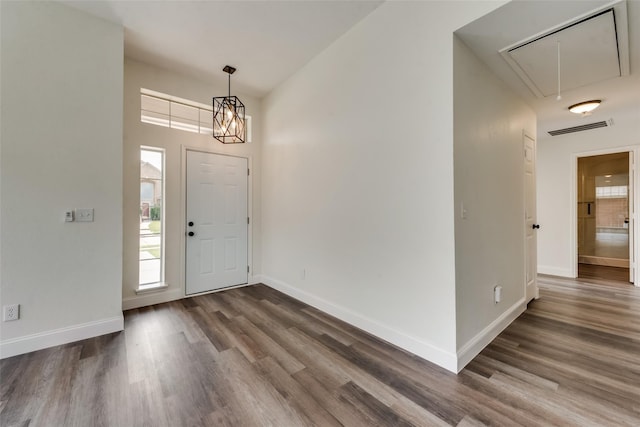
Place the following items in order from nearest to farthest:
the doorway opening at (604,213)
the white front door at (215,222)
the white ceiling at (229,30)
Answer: the white ceiling at (229,30) < the white front door at (215,222) < the doorway opening at (604,213)

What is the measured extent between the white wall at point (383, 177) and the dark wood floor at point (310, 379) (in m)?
0.37

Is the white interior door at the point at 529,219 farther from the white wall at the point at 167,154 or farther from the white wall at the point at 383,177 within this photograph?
the white wall at the point at 167,154

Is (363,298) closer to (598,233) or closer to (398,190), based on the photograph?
(398,190)

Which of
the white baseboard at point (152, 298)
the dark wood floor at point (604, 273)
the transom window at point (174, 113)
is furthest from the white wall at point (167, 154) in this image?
the dark wood floor at point (604, 273)

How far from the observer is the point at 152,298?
3.36 meters

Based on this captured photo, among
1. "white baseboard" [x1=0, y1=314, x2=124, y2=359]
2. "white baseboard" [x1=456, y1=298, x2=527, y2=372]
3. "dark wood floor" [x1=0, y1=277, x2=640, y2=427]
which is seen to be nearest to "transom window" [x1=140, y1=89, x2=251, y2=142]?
"white baseboard" [x1=0, y1=314, x2=124, y2=359]

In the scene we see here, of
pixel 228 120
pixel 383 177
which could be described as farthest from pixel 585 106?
pixel 228 120

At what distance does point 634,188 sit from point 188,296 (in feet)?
23.1

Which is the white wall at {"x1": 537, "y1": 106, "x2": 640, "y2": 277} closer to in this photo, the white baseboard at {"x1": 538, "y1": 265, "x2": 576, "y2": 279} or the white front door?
the white baseboard at {"x1": 538, "y1": 265, "x2": 576, "y2": 279}

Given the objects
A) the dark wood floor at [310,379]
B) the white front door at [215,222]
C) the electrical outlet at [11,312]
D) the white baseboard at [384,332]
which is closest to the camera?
the dark wood floor at [310,379]

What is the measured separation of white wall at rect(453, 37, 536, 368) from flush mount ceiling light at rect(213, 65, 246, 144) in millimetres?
2747

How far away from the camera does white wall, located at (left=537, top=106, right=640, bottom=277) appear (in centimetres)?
443

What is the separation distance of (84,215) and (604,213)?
9.59m

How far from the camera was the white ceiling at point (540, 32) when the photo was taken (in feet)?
5.78
